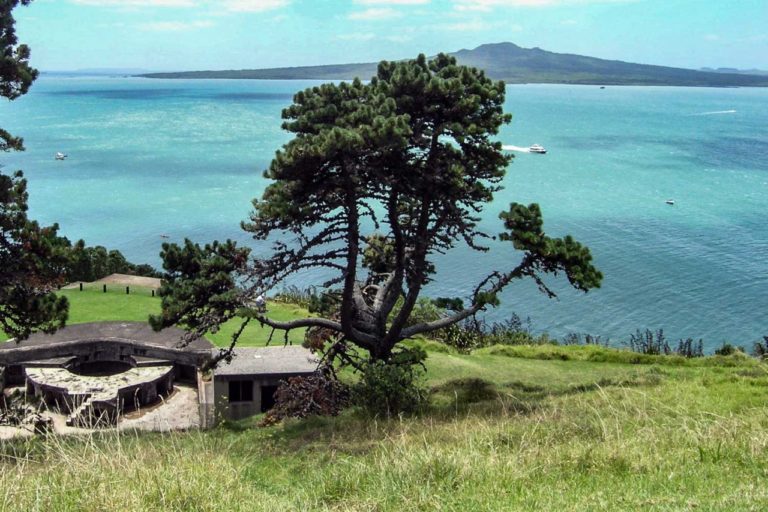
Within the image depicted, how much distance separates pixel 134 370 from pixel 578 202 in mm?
40305

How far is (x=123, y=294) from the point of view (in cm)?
2848

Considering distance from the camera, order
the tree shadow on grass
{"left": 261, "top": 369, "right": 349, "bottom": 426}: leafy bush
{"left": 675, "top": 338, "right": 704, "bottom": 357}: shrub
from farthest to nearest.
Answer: {"left": 675, "top": 338, "right": 704, "bottom": 357}: shrub → {"left": 261, "top": 369, "right": 349, "bottom": 426}: leafy bush → the tree shadow on grass

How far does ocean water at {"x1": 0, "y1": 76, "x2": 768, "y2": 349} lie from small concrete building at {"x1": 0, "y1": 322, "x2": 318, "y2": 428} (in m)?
13.9

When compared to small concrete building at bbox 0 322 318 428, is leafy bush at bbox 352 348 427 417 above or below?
above

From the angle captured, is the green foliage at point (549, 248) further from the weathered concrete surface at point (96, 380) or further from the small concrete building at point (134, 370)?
the weathered concrete surface at point (96, 380)

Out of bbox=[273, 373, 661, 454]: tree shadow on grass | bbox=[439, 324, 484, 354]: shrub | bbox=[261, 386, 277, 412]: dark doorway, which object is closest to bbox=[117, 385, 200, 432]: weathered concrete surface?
bbox=[261, 386, 277, 412]: dark doorway

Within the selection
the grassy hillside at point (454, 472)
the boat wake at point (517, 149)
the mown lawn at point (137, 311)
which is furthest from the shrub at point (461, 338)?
the boat wake at point (517, 149)

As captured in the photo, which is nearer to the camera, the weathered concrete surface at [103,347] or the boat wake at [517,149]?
the weathered concrete surface at [103,347]

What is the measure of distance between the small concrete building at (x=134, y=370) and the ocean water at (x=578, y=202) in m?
13.9

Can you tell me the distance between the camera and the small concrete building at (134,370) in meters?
17.8

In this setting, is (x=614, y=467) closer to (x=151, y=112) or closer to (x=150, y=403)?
(x=150, y=403)

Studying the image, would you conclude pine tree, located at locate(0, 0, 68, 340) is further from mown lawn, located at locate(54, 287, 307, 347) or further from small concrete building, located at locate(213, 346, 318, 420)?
mown lawn, located at locate(54, 287, 307, 347)

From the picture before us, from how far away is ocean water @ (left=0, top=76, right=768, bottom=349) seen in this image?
32.1 metres

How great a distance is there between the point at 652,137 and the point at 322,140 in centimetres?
9707
